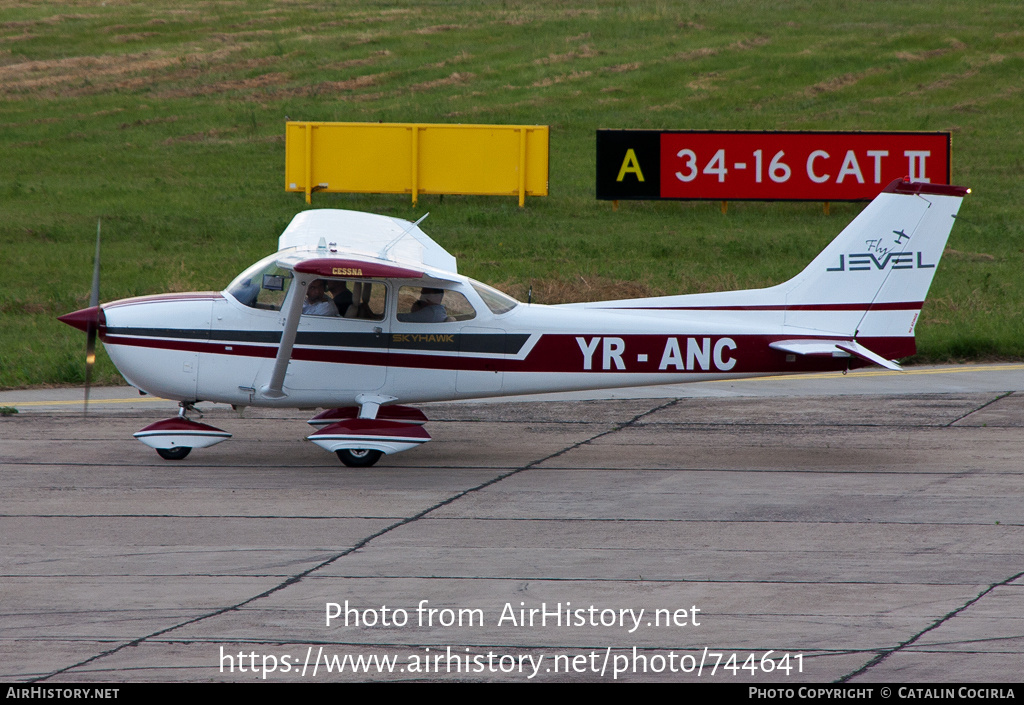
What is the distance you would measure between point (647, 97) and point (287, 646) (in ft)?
125

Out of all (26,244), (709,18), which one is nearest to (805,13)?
(709,18)

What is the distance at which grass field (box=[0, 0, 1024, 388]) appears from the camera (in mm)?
22797

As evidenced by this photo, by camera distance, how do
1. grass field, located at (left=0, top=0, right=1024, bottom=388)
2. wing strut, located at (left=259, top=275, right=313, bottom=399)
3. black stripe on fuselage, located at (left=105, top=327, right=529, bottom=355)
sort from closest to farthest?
wing strut, located at (left=259, top=275, right=313, bottom=399)
black stripe on fuselage, located at (left=105, top=327, right=529, bottom=355)
grass field, located at (left=0, top=0, right=1024, bottom=388)

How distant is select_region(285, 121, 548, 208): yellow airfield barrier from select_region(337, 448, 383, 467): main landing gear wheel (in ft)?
59.9

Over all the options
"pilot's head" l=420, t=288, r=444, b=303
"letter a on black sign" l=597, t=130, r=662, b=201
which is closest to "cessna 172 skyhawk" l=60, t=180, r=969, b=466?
"pilot's head" l=420, t=288, r=444, b=303

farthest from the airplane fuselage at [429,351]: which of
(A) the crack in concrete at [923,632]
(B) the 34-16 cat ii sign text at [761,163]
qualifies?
(B) the 34-16 cat ii sign text at [761,163]

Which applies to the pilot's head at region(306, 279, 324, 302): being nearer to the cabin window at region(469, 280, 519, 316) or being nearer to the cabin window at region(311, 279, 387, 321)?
the cabin window at region(311, 279, 387, 321)

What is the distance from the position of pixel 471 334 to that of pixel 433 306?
1.59 feet

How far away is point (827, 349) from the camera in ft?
41.3

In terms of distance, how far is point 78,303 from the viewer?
20.7 meters

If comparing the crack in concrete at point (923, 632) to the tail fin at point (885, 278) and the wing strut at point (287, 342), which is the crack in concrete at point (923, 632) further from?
the wing strut at point (287, 342)

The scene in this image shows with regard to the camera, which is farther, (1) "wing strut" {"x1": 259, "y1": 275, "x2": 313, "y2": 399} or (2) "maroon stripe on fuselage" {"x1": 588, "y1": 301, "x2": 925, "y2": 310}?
(2) "maroon stripe on fuselage" {"x1": 588, "y1": 301, "x2": 925, "y2": 310}

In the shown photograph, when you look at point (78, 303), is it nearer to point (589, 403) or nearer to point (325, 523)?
point (589, 403)

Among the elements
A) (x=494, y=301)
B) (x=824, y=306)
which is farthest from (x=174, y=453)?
(x=824, y=306)
